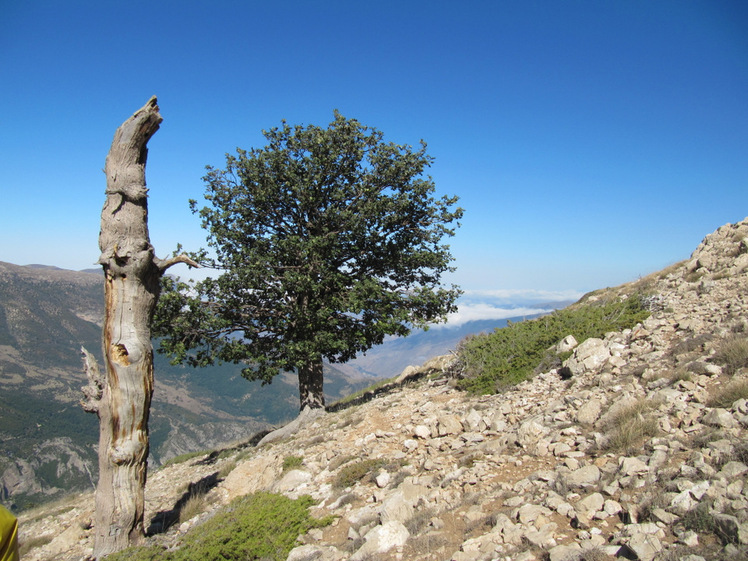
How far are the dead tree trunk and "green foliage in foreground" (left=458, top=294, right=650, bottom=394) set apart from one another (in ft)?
27.4

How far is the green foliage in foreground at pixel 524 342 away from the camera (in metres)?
12.0

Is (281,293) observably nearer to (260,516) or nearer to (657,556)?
(260,516)

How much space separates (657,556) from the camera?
4039 millimetres

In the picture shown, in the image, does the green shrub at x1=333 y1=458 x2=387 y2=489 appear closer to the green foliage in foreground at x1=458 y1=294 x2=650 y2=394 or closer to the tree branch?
the green foliage in foreground at x1=458 y1=294 x2=650 y2=394

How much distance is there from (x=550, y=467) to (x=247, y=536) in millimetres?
4844

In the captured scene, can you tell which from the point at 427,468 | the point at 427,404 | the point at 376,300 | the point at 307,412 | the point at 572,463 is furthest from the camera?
the point at 307,412

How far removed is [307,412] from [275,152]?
951 centimetres

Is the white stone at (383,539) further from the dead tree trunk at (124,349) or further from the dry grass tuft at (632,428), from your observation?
the dead tree trunk at (124,349)

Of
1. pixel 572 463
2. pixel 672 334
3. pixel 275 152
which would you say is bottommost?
pixel 572 463

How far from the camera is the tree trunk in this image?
52.1ft

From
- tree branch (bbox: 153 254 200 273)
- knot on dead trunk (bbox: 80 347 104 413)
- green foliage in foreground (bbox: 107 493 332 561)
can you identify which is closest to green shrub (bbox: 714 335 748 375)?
green foliage in foreground (bbox: 107 493 332 561)

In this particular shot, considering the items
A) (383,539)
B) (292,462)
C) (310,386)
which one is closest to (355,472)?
(292,462)

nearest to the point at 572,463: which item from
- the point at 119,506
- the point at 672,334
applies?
the point at 672,334

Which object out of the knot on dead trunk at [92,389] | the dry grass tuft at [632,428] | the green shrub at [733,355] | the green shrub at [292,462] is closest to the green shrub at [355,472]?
the green shrub at [292,462]
